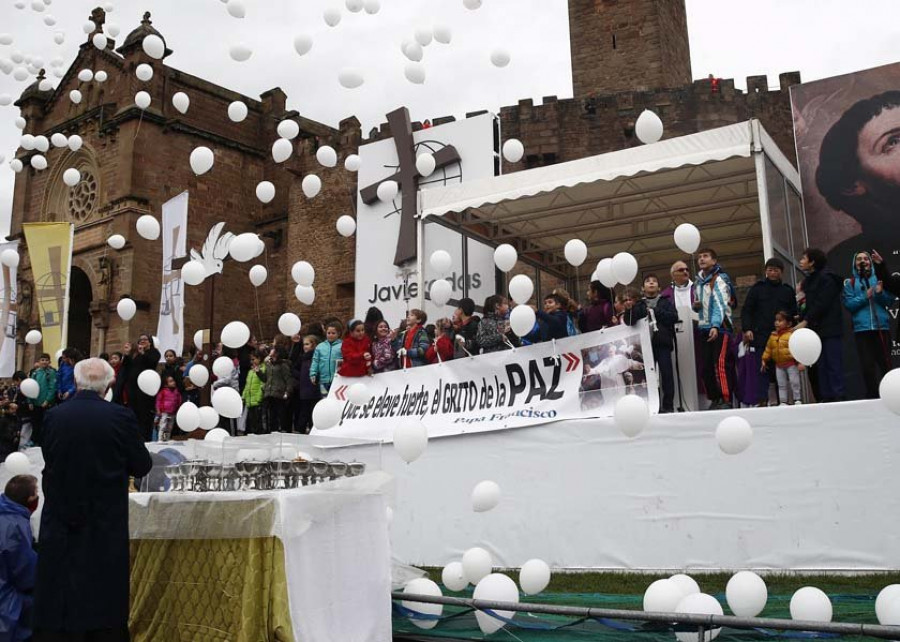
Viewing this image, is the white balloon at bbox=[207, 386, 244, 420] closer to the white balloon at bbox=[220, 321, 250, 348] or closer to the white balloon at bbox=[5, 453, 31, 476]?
the white balloon at bbox=[220, 321, 250, 348]

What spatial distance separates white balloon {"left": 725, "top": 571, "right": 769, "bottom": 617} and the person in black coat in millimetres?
2915

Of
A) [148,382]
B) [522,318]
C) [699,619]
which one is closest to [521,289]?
[522,318]

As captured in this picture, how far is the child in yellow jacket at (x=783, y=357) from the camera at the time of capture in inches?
271

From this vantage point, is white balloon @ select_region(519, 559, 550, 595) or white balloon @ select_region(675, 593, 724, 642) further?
white balloon @ select_region(519, 559, 550, 595)

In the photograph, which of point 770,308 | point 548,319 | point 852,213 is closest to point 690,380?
point 770,308

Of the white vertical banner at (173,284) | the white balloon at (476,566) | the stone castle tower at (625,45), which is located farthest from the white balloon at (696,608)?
the stone castle tower at (625,45)

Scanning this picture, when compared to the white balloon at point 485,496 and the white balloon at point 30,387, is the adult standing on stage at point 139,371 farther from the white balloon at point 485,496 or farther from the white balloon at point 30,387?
the white balloon at point 485,496

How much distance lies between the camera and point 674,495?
625 cm

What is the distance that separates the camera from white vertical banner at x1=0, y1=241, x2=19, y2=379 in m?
13.3

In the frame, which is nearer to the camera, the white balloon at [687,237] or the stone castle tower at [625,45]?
the white balloon at [687,237]

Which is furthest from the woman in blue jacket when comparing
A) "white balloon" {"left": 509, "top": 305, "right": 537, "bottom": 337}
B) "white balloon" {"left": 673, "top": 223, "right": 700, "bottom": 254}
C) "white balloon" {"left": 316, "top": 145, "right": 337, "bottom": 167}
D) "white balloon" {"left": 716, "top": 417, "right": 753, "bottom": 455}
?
"white balloon" {"left": 316, "top": 145, "right": 337, "bottom": 167}

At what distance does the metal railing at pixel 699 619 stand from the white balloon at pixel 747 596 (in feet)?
1.28

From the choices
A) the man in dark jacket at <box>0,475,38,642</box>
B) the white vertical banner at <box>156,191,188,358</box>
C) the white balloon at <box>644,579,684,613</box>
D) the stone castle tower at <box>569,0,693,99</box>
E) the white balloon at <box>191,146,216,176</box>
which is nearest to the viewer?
the white balloon at <box>644,579,684,613</box>

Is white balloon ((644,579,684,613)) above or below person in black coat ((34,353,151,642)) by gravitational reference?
below
